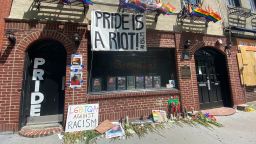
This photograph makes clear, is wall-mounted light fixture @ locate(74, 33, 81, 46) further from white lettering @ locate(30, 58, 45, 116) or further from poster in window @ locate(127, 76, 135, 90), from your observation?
poster in window @ locate(127, 76, 135, 90)

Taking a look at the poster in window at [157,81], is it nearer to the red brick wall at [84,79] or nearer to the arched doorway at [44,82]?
the red brick wall at [84,79]

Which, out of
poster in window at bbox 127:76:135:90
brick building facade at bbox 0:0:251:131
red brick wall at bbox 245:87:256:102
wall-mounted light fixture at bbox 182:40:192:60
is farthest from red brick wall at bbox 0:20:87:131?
red brick wall at bbox 245:87:256:102

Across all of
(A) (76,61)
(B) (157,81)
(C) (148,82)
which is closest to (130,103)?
(C) (148,82)

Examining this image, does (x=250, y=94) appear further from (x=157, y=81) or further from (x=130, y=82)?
(x=130, y=82)

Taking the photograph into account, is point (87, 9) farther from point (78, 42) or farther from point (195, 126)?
point (195, 126)

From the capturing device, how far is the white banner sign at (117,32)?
16.3 ft

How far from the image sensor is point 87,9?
5.41m

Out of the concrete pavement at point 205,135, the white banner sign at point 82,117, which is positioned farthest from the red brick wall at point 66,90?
the concrete pavement at point 205,135

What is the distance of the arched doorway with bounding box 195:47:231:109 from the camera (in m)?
6.82

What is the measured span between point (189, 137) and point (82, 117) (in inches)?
116

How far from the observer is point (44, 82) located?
5023 millimetres

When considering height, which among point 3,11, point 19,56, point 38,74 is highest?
point 3,11

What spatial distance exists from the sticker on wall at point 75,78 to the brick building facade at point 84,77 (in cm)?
12

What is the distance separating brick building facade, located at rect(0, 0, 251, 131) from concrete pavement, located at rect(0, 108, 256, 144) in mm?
813
